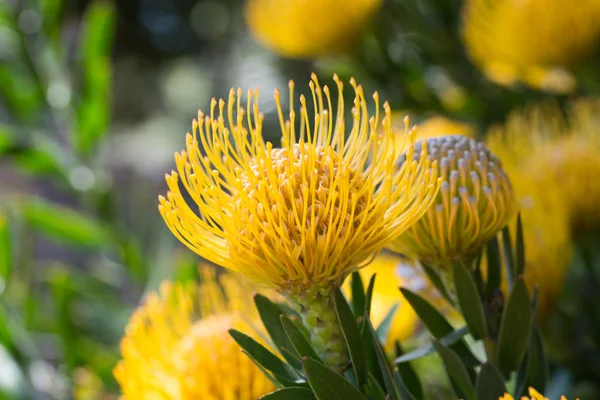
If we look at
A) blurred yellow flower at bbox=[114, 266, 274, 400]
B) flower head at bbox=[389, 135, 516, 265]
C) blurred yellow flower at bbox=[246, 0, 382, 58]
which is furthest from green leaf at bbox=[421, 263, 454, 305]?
blurred yellow flower at bbox=[246, 0, 382, 58]

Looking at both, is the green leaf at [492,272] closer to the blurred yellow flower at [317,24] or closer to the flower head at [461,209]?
the flower head at [461,209]

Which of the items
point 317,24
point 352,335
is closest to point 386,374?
point 352,335

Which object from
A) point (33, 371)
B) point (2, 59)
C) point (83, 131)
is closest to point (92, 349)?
point (33, 371)

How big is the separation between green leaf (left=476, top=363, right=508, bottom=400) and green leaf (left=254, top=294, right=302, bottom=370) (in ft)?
0.29

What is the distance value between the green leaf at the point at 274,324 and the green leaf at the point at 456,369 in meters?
0.07

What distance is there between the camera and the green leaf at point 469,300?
13.1 inches

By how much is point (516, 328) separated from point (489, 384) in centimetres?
3

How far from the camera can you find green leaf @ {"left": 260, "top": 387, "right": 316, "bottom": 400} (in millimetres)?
302

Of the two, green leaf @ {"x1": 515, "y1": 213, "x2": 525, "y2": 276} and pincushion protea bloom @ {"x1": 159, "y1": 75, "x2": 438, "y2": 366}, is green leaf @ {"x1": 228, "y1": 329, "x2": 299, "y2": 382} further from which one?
green leaf @ {"x1": 515, "y1": 213, "x2": 525, "y2": 276}

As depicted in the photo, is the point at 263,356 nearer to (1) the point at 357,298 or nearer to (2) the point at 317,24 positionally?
(1) the point at 357,298

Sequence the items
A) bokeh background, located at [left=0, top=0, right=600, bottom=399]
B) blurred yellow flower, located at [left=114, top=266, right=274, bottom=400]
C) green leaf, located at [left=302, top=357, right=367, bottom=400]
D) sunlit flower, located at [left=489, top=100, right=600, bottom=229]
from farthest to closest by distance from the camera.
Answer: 1. bokeh background, located at [left=0, top=0, right=600, bottom=399]
2. sunlit flower, located at [left=489, top=100, right=600, bottom=229]
3. blurred yellow flower, located at [left=114, top=266, right=274, bottom=400]
4. green leaf, located at [left=302, top=357, right=367, bottom=400]

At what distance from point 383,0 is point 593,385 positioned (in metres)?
0.54

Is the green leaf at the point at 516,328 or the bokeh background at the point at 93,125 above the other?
the bokeh background at the point at 93,125

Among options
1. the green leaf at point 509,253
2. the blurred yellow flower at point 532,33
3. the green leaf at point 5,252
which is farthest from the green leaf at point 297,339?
the green leaf at point 5,252
